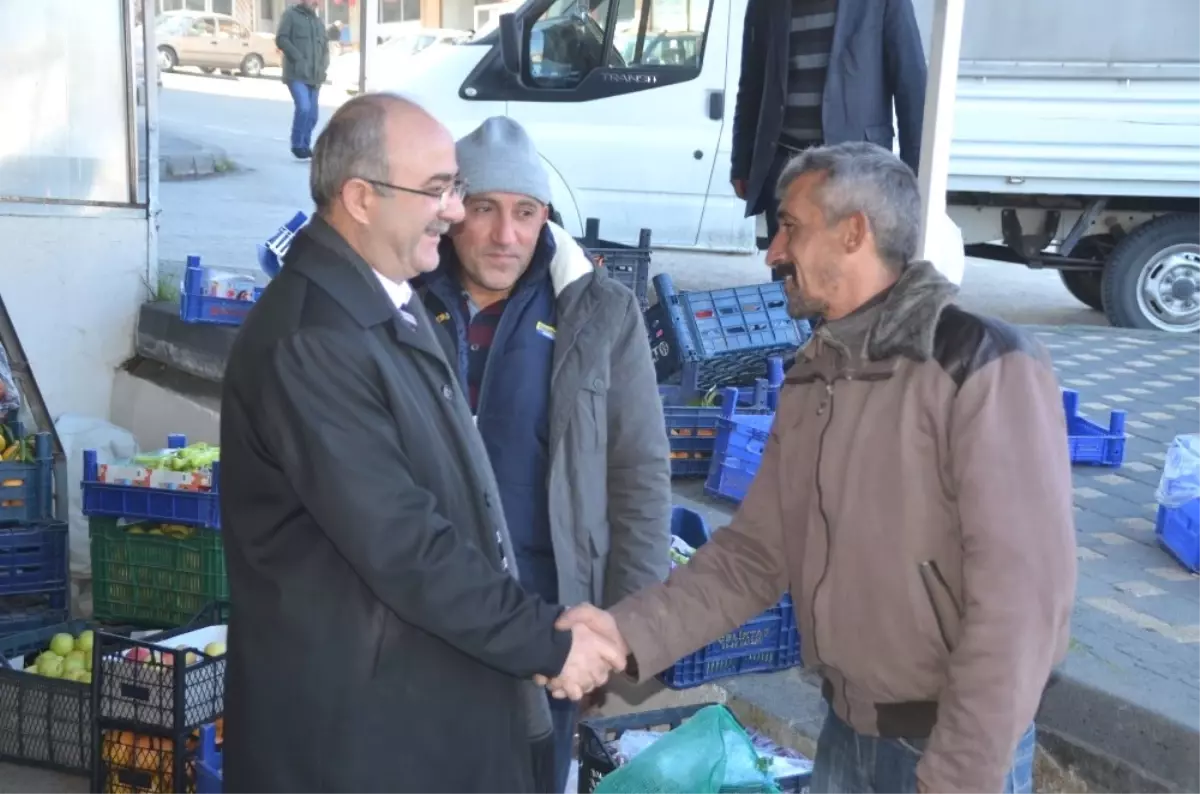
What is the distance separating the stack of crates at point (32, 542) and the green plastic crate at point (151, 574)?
0.15 meters

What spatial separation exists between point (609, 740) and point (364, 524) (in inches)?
62.8

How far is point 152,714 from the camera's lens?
3.99 meters

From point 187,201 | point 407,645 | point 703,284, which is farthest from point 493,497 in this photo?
point 187,201

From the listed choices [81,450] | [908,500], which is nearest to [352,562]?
[908,500]

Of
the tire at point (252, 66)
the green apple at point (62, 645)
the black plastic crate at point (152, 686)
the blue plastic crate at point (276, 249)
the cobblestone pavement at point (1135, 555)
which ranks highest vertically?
the tire at point (252, 66)

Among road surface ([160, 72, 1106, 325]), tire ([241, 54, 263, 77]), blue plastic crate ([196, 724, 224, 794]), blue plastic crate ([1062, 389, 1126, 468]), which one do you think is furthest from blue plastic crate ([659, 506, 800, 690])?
tire ([241, 54, 263, 77])

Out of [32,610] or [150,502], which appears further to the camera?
[32,610]

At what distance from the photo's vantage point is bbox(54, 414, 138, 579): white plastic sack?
22.0ft

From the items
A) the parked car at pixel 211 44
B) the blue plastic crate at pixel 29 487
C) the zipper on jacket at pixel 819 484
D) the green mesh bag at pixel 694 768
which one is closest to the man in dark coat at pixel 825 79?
the green mesh bag at pixel 694 768

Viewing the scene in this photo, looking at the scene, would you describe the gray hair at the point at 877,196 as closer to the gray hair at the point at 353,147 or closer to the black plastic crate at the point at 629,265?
the gray hair at the point at 353,147

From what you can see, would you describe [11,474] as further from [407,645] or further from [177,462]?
[407,645]

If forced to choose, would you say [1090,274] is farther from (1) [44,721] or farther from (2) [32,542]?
(1) [44,721]

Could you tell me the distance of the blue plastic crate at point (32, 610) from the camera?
205 inches

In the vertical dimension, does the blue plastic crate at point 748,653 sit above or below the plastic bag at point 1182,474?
below
